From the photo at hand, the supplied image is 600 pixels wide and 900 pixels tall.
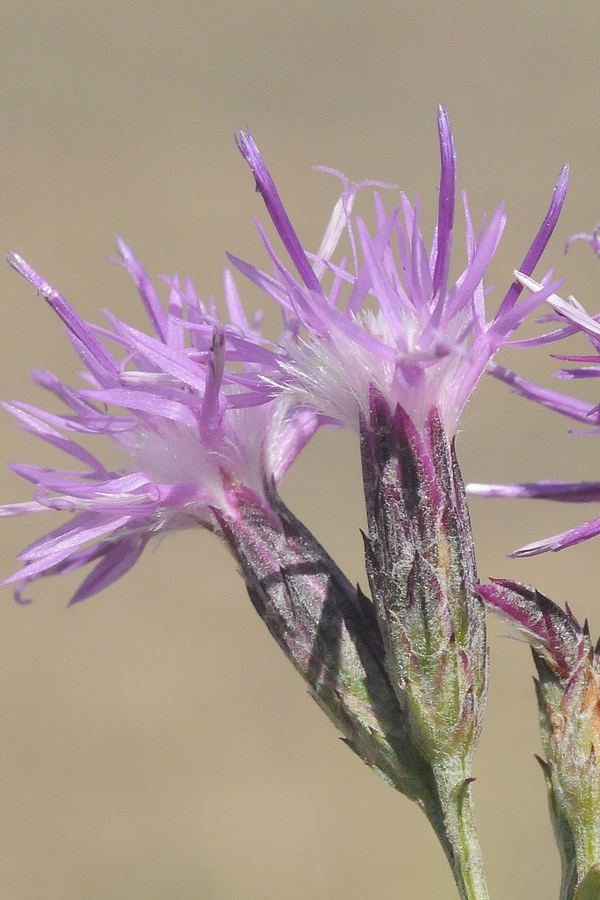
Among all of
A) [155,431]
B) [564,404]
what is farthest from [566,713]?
[155,431]

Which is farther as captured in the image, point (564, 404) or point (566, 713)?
point (564, 404)

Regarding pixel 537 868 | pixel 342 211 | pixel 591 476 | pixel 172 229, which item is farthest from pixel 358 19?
pixel 342 211

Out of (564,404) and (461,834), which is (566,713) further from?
(564,404)

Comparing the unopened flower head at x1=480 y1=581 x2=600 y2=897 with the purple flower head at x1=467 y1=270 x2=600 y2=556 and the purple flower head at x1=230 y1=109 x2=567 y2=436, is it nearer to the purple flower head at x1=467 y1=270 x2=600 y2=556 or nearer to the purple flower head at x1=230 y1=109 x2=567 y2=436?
the purple flower head at x1=467 y1=270 x2=600 y2=556

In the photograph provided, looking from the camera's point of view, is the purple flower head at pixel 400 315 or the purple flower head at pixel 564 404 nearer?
the purple flower head at pixel 400 315

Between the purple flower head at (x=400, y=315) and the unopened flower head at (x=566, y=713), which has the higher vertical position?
the purple flower head at (x=400, y=315)

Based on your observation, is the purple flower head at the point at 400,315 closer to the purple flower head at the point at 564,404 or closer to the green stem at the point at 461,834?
the purple flower head at the point at 564,404

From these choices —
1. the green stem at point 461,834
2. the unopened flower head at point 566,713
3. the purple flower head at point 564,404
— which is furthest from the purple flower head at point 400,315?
the green stem at point 461,834
